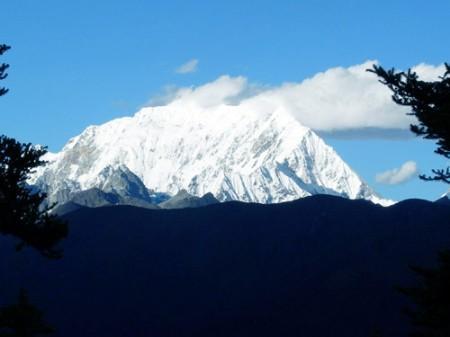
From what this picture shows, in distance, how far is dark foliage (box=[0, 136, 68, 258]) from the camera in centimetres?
2761

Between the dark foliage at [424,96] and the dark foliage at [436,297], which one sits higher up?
the dark foliage at [424,96]

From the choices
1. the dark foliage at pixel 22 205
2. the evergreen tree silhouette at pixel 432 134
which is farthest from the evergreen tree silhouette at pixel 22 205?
the evergreen tree silhouette at pixel 432 134

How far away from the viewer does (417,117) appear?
28.4 m

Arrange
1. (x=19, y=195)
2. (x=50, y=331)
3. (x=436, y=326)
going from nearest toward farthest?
(x=19, y=195) → (x=436, y=326) → (x=50, y=331)

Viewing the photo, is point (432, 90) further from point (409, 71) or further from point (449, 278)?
point (449, 278)

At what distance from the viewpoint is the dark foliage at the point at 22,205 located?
1087 inches

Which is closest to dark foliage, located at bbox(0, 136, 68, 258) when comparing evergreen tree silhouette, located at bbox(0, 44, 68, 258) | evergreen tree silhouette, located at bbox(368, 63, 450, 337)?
evergreen tree silhouette, located at bbox(0, 44, 68, 258)

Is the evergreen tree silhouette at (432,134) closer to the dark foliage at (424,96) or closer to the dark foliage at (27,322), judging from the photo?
the dark foliage at (424,96)

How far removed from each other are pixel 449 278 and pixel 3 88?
1326 cm

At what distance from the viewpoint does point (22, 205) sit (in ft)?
90.3

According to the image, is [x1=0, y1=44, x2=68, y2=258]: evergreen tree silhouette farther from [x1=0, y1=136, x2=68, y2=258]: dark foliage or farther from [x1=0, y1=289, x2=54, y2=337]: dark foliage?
[x1=0, y1=289, x2=54, y2=337]: dark foliage

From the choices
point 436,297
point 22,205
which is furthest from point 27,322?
point 436,297

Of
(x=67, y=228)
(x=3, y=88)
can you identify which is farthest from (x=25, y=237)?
(x=3, y=88)

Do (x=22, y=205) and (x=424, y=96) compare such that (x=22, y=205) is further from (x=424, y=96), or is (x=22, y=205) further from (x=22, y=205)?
(x=424, y=96)
